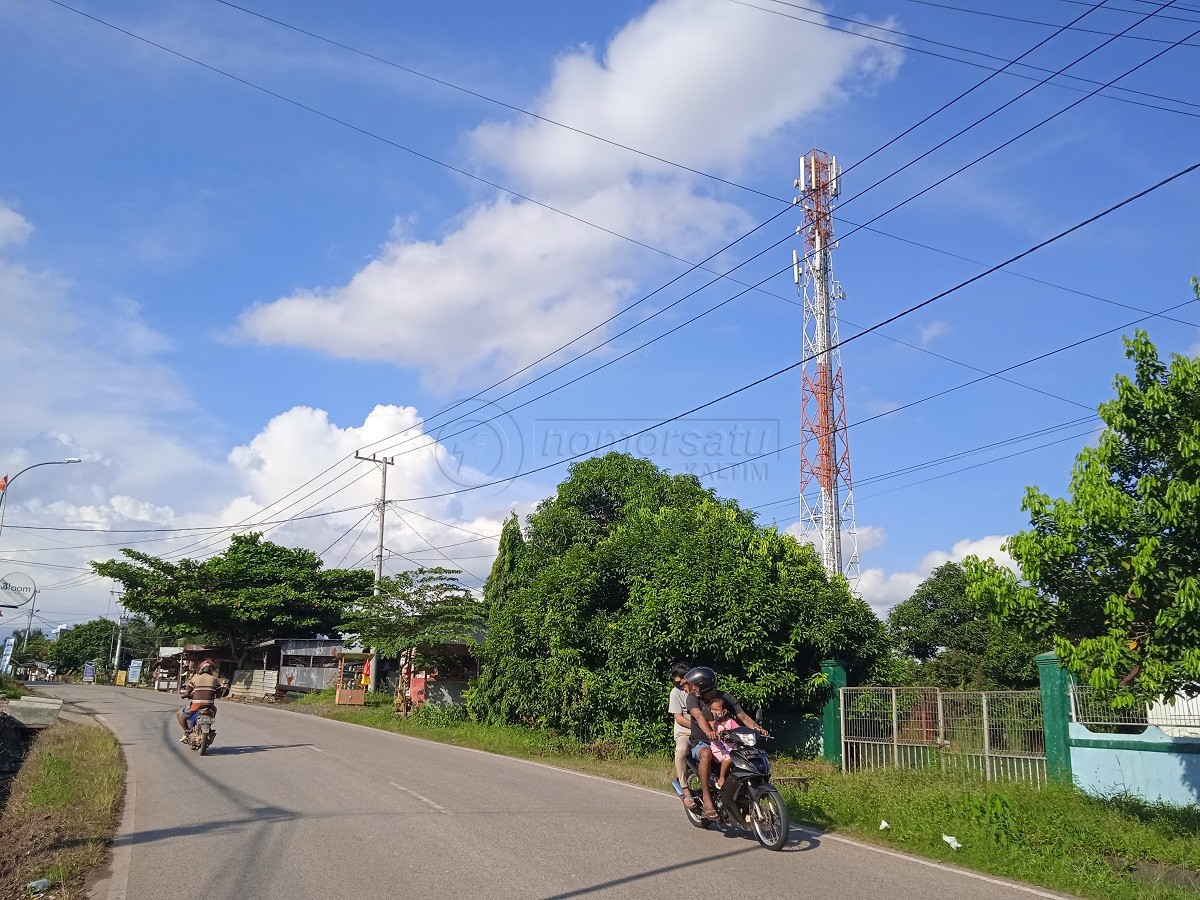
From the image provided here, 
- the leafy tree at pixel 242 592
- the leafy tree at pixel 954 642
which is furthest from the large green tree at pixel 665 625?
the leafy tree at pixel 242 592

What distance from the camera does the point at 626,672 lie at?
18578 millimetres

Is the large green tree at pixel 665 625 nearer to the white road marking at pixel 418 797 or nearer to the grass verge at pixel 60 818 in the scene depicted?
the white road marking at pixel 418 797

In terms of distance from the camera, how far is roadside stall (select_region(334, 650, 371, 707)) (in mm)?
35500

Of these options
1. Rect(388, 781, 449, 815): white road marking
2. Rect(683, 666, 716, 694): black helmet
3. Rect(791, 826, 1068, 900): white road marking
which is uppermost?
Rect(683, 666, 716, 694): black helmet

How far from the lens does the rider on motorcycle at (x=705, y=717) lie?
876 centimetres

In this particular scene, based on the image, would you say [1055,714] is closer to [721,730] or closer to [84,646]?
[721,730]

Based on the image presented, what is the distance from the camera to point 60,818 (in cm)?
915

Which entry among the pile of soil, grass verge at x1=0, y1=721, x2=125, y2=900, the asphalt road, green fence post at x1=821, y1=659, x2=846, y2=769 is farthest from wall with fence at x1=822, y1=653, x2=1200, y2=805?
the pile of soil

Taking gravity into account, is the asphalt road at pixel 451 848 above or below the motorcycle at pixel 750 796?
below

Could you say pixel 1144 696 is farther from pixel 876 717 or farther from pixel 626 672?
pixel 626 672

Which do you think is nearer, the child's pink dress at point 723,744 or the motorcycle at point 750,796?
the motorcycle at point 750,796

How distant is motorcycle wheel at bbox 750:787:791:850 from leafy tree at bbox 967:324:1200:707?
2949 millimetres

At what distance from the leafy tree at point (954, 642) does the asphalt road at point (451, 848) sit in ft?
68.5

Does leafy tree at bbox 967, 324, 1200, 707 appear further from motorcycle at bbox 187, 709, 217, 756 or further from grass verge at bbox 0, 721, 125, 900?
motorcycle at bbox 187, 709, 217, 756
